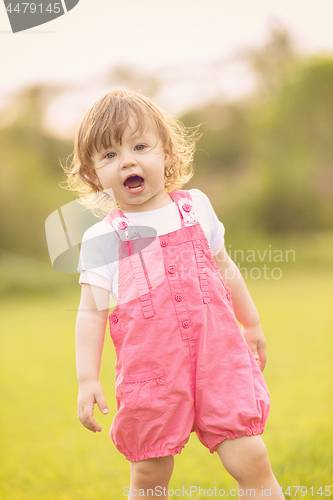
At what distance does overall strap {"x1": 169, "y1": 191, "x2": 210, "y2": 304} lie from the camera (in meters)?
1.01

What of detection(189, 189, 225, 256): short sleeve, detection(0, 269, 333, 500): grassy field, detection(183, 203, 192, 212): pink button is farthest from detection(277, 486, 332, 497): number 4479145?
detection(183, 203, 192, 212): pink button

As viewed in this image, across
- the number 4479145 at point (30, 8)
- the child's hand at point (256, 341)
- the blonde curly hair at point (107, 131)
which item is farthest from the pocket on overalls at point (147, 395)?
the number 4479145 at point (30, 8)

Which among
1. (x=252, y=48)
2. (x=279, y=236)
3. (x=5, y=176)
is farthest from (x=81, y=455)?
(x=252, y=48)

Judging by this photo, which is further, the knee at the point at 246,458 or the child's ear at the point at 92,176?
the child's ear at the point at 92,176

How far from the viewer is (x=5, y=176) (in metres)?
6.48

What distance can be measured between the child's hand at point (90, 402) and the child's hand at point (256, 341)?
15.6 inches

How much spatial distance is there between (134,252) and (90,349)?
231 millimetres

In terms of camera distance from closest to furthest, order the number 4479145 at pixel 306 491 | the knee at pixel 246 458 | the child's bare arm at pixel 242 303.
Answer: the knee at pixel 246 458, the child's bare arm at pixel 242 303, the number 4479145 at pixel 306 491

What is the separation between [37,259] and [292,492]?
5.16 m

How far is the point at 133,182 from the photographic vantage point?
1.05 m

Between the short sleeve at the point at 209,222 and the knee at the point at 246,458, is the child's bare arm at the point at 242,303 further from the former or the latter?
the knee at the point at 246,458

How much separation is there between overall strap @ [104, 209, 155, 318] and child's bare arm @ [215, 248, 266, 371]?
9.1 inches

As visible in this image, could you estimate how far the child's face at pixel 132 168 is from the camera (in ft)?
3.36

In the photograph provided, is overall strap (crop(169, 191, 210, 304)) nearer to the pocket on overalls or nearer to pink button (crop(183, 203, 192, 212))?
pink button (crop(183, 203, 192, 212))
